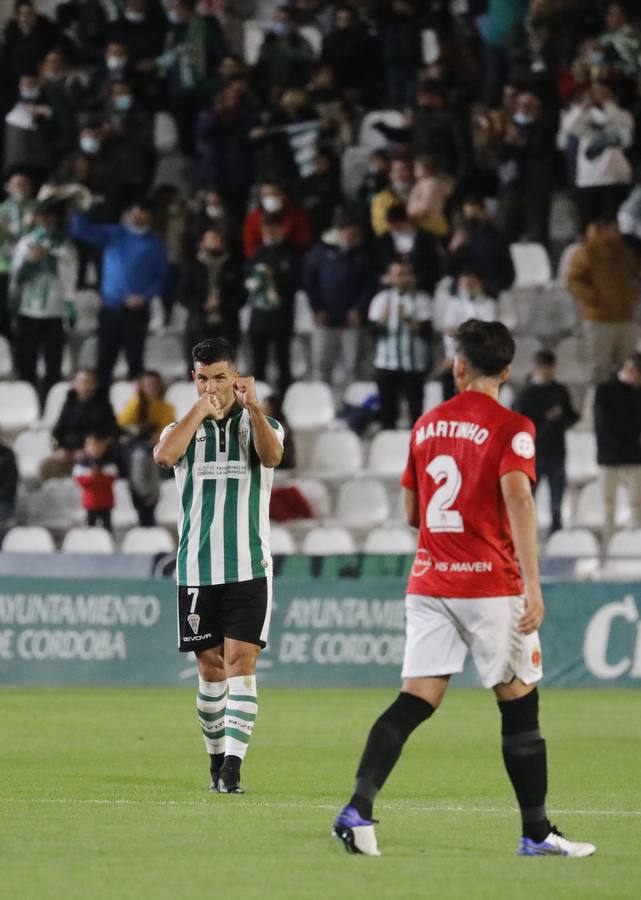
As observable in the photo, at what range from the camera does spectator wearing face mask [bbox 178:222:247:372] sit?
21531 mm

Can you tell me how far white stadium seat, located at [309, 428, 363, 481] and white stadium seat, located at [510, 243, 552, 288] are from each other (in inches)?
120

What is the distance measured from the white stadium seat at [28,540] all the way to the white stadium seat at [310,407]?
3280mm

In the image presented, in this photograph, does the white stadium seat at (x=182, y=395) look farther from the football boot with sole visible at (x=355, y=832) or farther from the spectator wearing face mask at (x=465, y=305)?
the football boot with sole visible at (x=355, y=832)

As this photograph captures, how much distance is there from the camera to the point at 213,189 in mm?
23375

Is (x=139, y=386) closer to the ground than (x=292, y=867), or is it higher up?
higher up

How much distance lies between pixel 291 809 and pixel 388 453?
12.9 m

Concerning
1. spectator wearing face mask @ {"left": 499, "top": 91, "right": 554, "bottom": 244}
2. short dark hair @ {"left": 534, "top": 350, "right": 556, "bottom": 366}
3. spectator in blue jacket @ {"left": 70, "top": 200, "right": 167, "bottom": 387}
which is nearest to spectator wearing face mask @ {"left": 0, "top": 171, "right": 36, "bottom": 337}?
spectator in blue jacket @ {"left": 70, "top": 200, "right": 167, "bottom": 387}

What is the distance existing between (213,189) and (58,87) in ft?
7.39

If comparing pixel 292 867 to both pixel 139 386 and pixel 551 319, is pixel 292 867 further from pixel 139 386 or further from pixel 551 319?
pixel 551 319

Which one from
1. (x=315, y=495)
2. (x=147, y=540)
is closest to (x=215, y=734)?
(x=147, y=540)

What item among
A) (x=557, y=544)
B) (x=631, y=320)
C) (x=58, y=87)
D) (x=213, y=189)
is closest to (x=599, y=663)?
(x=557, y=544)

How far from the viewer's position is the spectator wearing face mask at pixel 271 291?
69.7 feet

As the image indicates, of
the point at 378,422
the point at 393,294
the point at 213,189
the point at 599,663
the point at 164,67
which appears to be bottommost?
the point at 599,663

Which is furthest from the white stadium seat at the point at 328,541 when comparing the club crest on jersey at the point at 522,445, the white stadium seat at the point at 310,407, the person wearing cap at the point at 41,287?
the club crest on jersey at the point at 522,445
